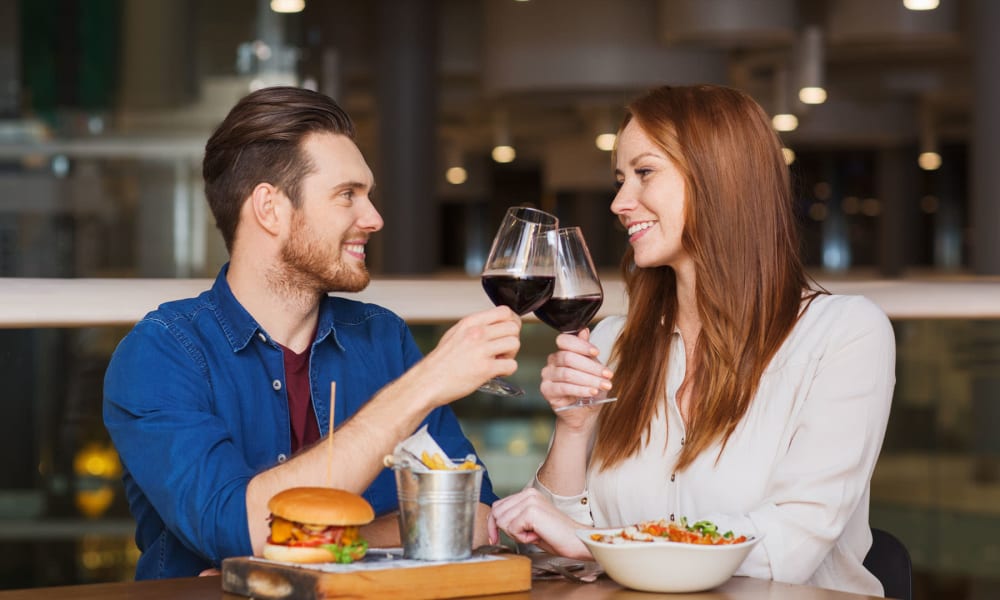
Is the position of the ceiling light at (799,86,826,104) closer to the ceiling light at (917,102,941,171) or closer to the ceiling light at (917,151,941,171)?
the ceiling light at (917,102,941,171)

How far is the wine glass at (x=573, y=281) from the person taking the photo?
178 cm

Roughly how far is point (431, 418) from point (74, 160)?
304 inches

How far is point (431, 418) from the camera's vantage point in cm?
234

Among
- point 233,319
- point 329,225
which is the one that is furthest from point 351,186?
point 233,319

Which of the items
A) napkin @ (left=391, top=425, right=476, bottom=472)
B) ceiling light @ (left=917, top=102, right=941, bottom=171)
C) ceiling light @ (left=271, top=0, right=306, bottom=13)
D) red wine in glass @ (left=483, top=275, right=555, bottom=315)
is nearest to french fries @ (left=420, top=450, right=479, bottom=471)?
napkin @ (left=391, top=425, right=476, bottom=472)

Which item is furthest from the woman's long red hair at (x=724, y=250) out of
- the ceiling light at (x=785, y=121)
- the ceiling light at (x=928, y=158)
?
the ceiling light at (x=928, y=158)

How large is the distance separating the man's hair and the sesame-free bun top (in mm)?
777

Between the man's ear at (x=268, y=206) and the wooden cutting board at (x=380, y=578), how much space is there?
80 centimetres

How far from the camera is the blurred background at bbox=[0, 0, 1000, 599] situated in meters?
3.72

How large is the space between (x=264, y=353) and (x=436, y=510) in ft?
2.35

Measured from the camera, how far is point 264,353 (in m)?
2.16

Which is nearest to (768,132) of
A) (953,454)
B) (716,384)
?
(716,384)

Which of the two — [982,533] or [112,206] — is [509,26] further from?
[982,533]

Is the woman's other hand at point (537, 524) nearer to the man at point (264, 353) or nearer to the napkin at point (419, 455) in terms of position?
the man at point (264, 353)
